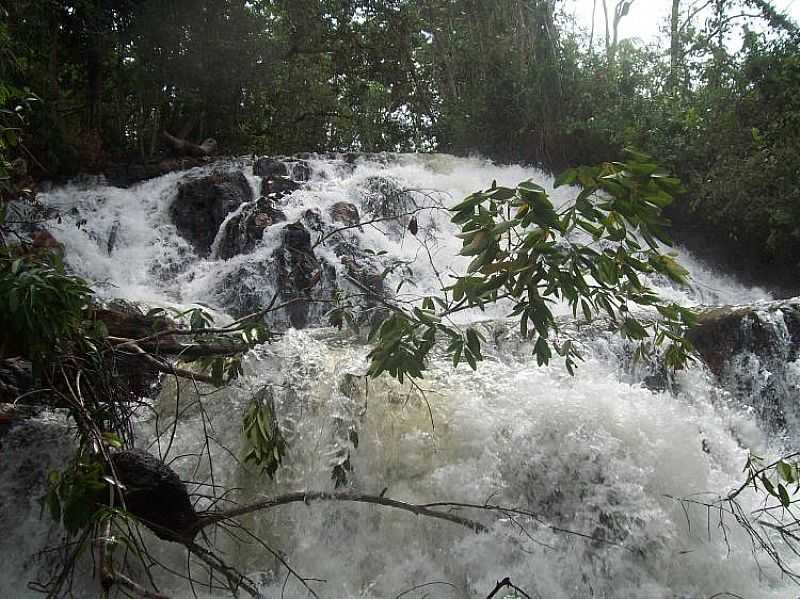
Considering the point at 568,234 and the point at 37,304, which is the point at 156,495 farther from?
the point at 568,234

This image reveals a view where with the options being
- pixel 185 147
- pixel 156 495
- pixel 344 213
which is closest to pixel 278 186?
pixel 344 213

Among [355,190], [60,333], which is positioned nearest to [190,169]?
[355,190]

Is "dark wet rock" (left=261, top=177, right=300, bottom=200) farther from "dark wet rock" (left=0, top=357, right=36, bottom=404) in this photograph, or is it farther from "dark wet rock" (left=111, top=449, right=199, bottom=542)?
Result: "dark wet rock" (left=111, top=449, right=199, bottom=542)

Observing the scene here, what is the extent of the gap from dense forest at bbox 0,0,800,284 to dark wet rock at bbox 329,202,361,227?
10.4 feet

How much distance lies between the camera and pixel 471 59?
12.6m

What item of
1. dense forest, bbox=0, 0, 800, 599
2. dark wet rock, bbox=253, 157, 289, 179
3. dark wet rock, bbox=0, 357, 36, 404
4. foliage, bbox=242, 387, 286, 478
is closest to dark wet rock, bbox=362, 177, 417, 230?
dense forest, bbox=0, 0, 800, 599

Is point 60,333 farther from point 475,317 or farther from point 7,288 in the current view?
point 475,317

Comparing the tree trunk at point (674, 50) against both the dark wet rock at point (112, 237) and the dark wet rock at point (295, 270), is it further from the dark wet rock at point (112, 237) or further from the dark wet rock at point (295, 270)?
the dark wet rock at point (112, 237)

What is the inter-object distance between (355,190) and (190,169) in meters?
2.59

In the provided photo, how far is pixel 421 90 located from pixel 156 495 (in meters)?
13.1

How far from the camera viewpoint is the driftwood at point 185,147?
11.0 m

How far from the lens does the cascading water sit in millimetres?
2922

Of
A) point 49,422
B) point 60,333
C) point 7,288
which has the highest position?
point 7,288

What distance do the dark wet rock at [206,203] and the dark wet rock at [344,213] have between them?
1367 mm
